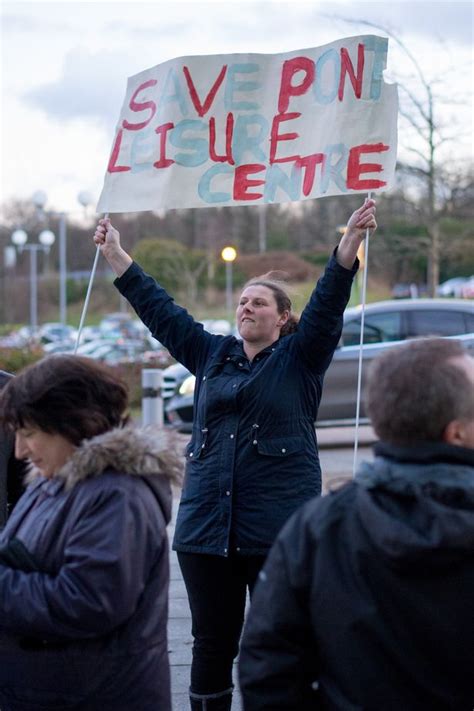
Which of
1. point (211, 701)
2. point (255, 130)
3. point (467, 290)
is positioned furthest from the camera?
point (467, 290)

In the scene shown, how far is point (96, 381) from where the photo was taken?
2.55 metres

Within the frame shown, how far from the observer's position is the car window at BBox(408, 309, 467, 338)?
12.3 metres

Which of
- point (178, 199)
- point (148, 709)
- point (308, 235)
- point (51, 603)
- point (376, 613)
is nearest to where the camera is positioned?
point (376, 613)

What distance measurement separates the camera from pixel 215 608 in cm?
374

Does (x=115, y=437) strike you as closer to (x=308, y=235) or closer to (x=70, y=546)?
(x=70, y=546)

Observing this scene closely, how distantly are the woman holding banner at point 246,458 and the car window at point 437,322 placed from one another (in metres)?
8.63

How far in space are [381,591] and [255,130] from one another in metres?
2.93

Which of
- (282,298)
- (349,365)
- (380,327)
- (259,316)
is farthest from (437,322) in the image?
(259,316)

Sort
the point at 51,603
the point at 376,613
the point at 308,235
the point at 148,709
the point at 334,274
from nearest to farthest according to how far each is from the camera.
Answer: the point at 376,613
the point at 51,603
the point at 148,709
the point at 334,274
the point at 308,235

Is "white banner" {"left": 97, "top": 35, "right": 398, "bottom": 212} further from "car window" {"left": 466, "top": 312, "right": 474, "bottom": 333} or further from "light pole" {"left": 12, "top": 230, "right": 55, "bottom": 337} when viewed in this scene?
"light pole" {"left": 12, "top": 230, "right": 55, "bottom": 337}

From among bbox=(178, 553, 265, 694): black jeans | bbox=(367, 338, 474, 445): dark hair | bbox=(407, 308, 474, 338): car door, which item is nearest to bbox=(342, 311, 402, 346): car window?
bbox=(407, 308, 474, 338): car door

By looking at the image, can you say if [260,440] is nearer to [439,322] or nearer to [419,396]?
[419,396]

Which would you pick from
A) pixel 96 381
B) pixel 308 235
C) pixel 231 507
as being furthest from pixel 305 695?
pixel 308 235

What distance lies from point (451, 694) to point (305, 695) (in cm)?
30
